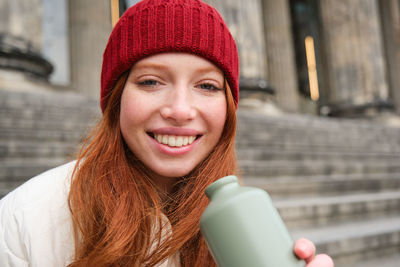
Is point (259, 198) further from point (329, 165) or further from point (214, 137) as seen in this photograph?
point (329, 165)

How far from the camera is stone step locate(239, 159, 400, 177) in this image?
10.5ft

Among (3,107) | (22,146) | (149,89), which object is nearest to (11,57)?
(3,107)

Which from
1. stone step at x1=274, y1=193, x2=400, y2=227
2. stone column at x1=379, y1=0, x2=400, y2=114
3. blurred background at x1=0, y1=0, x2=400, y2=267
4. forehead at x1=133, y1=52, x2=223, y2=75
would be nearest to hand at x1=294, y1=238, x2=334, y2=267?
forehead at x1=133, y1=52, x2=223, y2=75

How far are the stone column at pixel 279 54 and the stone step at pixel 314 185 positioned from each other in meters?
9.45

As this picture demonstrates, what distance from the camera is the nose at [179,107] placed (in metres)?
0.87

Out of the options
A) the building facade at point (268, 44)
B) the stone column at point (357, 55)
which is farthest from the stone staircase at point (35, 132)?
the stone column at point (357, 55)

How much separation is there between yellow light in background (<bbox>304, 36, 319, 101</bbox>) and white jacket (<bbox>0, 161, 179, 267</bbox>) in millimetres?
21371

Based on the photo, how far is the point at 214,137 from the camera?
966mm

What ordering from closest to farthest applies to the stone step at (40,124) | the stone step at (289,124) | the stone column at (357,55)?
1. the stone step at (40,124)
2. the stone step at (289,124)
3. the stone column at (357,55)

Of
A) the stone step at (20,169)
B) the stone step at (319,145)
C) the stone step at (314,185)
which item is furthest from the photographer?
the stone step at (319,145)

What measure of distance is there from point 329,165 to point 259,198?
342 cm

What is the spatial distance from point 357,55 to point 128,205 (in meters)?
11.6

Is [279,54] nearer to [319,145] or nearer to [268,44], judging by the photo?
[268,44]

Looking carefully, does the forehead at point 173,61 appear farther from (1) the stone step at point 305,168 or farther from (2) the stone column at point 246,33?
(2) the stone column at point 246,33
